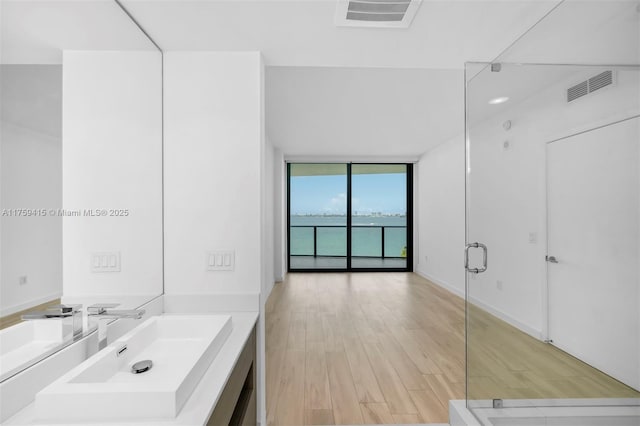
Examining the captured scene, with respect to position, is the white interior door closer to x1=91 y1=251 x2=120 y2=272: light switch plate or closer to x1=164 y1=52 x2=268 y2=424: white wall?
x1=164 y1=52 x2=268 y2=424: white wall

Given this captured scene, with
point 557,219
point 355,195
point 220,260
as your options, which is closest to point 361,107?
point 557,219

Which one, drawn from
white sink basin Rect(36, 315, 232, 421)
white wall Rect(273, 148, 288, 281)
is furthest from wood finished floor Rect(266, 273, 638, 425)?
white wall Rect(273, 148, 288, 281)

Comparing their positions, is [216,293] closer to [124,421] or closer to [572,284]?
[124,421]

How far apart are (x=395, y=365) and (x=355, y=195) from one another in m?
4.89

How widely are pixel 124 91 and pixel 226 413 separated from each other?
1489 mm

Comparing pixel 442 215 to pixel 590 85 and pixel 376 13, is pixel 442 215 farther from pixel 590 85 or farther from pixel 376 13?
pixel 376 13

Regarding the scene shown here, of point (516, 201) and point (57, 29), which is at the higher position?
point (57, 29)

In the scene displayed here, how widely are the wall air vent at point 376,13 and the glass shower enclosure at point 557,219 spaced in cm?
63

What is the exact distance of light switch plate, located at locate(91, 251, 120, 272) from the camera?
1.29 meters

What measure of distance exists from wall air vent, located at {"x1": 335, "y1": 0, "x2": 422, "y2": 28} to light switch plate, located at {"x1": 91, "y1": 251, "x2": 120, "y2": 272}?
156cm

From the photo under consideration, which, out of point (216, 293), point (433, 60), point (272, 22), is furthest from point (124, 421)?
point (433, 60)

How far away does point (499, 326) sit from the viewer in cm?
195

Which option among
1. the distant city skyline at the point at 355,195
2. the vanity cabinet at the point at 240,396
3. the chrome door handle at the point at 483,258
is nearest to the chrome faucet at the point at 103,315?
the vanity cabinet at the point at 240,396

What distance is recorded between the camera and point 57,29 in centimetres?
106
